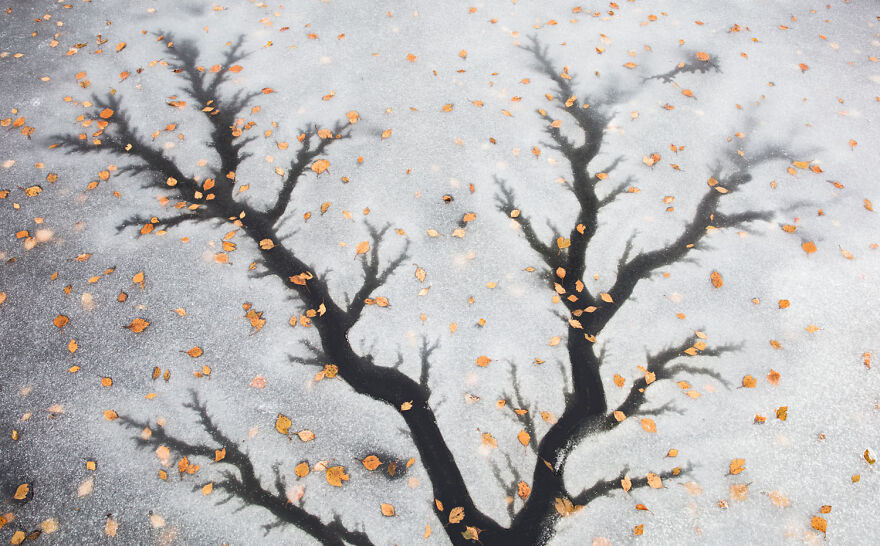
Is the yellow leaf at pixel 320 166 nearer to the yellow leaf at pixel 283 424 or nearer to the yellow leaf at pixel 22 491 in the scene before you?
the yellow leaf at pixel 283 424

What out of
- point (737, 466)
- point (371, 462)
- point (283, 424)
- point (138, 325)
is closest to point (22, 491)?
point (138, 325)

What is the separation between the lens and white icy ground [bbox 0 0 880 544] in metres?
2.40

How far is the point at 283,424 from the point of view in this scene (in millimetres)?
2564

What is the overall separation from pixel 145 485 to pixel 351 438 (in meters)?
1.13

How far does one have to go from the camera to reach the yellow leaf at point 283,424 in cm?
255

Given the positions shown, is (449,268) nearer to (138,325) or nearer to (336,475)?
(336,475)

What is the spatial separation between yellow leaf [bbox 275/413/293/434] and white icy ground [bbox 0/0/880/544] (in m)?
0.07

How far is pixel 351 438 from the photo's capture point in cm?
254

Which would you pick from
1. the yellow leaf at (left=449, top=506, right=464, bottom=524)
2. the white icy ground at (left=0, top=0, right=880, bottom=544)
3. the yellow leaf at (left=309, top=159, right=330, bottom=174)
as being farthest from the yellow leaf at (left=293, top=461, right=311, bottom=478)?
the yellow leaf at (left=309, top=159, right=330, bottom=174)

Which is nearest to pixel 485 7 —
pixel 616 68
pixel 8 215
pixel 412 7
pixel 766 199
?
pixel 412 7

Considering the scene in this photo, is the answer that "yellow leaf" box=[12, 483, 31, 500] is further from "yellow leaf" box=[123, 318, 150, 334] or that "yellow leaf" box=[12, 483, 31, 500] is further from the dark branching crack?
"yellow leaf" box=[123, 318, 150, 334]

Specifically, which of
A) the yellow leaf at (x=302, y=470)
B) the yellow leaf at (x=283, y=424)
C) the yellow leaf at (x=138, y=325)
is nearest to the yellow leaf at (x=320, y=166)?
the yellow leaf at (x=138, y=325)

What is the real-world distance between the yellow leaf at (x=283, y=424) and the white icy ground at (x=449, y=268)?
2.8 inches

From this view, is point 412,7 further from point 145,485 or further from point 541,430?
point 145,485
